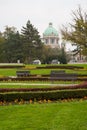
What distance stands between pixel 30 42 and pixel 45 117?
217 ft

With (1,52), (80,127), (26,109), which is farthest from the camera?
(1,52)

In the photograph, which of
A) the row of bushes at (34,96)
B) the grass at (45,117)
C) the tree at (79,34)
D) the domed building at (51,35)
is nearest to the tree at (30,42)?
the tree at (79,34)

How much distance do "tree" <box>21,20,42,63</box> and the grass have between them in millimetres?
62605

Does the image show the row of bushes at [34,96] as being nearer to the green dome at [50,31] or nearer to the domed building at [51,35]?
the domed building at [51,35]

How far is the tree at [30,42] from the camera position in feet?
245

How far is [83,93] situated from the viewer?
14.8 meters

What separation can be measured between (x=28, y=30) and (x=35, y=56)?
560 centimetres

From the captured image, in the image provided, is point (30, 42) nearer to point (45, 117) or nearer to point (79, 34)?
point (79, 34)

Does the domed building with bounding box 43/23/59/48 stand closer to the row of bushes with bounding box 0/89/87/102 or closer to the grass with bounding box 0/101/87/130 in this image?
the row of bushes with bounding box 0/89/87/102

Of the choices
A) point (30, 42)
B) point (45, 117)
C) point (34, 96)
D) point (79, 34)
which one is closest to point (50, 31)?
point (30, 42)

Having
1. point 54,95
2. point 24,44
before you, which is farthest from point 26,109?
point 24,44

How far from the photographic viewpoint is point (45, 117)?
9.77m

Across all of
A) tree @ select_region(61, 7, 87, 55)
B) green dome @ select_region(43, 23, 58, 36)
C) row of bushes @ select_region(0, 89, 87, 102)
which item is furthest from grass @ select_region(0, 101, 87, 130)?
green dome @ select_region(43, 23, 58, 36)

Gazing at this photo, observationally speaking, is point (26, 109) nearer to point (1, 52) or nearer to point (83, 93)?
point (83, 93)
